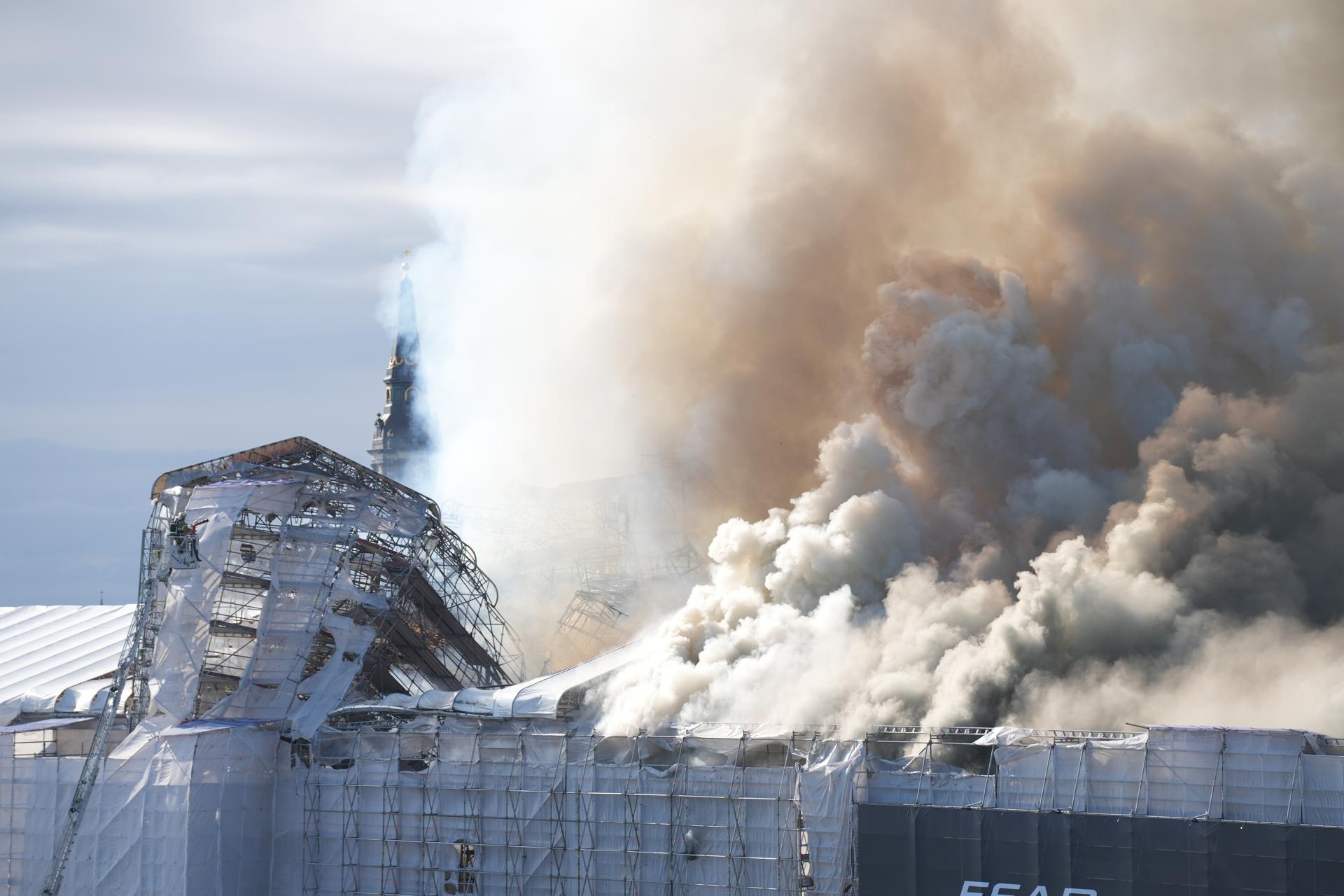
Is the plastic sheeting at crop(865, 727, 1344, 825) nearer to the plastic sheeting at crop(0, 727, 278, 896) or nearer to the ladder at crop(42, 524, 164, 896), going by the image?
the plastic sheeting at crop(0, 727, 278, 896)

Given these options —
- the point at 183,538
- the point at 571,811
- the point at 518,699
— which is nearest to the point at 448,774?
the point at 518,699

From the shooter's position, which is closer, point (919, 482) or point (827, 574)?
point (827, 574)

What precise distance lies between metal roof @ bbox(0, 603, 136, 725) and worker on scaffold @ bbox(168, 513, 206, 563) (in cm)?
1181

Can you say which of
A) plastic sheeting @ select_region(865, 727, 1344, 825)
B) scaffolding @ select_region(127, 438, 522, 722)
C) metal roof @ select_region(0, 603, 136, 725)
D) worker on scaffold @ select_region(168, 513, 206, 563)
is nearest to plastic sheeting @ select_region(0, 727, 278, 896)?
scaffolding @ select_region(127, 438, 522, 722)

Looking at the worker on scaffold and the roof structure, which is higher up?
the worker on scaffold

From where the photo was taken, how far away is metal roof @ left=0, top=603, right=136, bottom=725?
68062 millimetres

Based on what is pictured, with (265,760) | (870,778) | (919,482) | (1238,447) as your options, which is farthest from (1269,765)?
(265,760)

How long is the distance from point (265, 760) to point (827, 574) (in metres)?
20.4

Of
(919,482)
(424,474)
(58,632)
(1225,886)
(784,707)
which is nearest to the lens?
(1225,886)

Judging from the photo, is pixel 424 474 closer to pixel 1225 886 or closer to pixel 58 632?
pixel 58 632

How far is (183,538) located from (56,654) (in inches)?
886

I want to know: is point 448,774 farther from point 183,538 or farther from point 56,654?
point 56,654

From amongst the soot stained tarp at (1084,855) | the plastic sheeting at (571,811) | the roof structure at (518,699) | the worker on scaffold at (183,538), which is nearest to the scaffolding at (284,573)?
the worker on scaffold at (183,538)

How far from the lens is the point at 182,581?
58.3 meters
